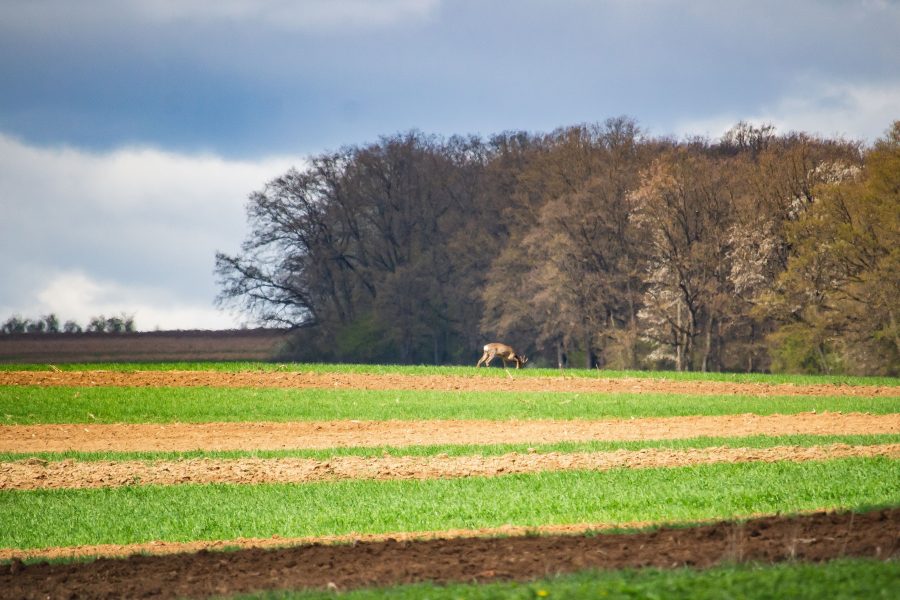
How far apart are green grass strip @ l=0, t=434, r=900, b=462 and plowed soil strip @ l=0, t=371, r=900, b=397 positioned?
1289cm

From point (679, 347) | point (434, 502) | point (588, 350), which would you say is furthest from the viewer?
point (588, 350)

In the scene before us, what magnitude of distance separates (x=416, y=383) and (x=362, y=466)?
710 inches

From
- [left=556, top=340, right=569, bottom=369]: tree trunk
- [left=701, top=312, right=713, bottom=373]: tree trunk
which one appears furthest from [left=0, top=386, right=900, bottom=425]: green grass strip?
[left=556, top=340, right=569, bottom=369]: tree trunk

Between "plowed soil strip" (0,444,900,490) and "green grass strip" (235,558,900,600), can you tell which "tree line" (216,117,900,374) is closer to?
"plowed soil strip" (0,444,900,490)

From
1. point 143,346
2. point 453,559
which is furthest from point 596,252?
point 453,559

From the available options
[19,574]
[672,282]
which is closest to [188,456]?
[19,574]

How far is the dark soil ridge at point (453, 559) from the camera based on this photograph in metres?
9.05

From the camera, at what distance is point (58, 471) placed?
1827 cm

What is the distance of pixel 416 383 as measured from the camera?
119ft

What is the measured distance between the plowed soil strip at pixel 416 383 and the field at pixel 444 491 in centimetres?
37

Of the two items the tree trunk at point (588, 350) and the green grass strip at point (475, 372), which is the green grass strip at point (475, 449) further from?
the tree trunk at point (588, 350)

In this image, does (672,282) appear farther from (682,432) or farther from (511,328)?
(682,432)

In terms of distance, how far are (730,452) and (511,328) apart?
141ft

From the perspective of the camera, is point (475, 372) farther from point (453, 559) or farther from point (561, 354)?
point (453, 559)
